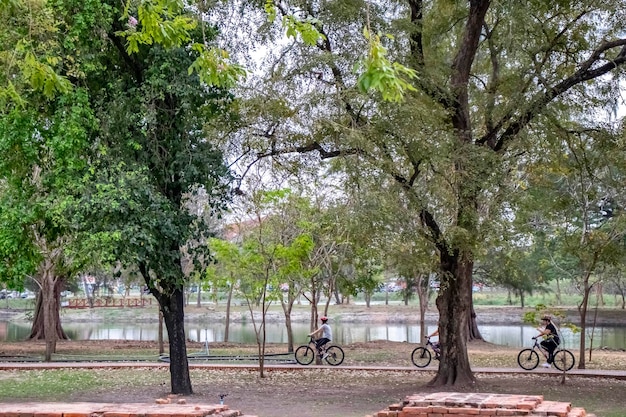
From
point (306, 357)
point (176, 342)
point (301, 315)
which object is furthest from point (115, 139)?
point (301, 315)

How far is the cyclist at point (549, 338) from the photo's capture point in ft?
65.4

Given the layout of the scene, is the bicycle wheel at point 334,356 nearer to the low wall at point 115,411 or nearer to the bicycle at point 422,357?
the bicycle at point 422,357

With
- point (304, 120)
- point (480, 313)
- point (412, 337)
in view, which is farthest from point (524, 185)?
point (480, 313)

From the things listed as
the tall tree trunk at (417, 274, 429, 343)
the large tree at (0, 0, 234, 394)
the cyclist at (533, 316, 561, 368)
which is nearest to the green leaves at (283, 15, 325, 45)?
the large tree at (0, 0, 234, 394)

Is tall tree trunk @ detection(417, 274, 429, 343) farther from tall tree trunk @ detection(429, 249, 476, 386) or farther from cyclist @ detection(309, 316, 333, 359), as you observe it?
tall tree trunk @ detection(429, 249, 476, 386)

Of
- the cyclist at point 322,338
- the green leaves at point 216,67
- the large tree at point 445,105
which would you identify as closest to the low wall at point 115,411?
the green leaves at point 216,67

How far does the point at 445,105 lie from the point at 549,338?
7.11 m

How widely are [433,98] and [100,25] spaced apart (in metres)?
6.77

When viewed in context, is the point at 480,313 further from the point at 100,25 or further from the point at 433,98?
the point at 100,25

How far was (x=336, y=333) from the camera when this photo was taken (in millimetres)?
42344

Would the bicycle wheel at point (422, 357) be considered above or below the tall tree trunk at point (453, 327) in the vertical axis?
below

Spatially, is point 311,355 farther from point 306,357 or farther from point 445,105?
point 445,105

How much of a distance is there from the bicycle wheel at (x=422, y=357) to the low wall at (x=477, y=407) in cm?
1169

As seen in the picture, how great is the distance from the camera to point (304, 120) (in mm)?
16234
